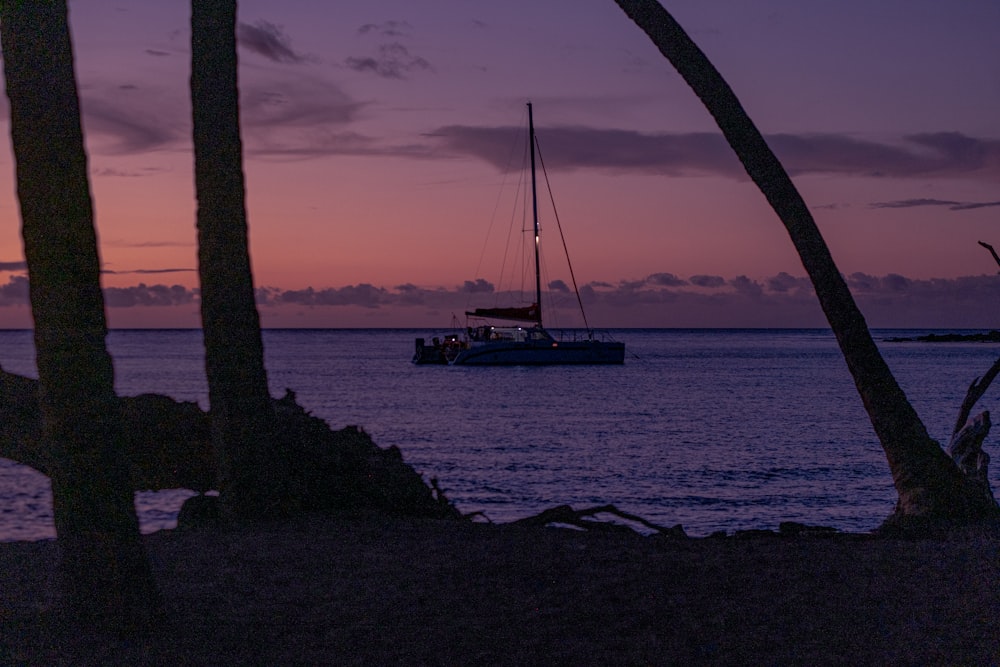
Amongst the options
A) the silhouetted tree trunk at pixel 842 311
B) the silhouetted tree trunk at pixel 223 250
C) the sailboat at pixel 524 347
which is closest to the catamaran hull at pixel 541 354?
the sailboat at pixel 524 347

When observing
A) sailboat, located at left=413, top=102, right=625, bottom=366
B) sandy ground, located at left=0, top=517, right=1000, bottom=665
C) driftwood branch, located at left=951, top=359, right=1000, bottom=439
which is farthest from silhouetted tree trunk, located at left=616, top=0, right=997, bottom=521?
sailboat, located at left=413, top=102, right=625, bottom=366

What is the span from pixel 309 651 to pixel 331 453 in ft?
14.9

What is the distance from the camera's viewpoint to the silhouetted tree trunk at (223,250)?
27.7ft

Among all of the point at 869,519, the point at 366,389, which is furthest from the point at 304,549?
the point at 366,389

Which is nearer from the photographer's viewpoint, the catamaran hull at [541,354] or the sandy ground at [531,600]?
the sandy ground at [531,600]

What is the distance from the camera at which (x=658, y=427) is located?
115 ft

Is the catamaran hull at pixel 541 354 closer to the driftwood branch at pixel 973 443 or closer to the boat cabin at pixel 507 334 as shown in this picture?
the boat cabin at pixel 507 334

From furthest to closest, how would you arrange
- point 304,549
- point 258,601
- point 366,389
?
point 366,389, point 304,549, point 258,601

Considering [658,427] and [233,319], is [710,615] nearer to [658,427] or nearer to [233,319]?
[233,319]

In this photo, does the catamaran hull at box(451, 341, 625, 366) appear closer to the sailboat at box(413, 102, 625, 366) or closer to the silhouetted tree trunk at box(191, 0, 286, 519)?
the sailboat at box(413, 102, 625, 366)

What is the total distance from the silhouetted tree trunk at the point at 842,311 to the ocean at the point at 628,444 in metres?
6.60

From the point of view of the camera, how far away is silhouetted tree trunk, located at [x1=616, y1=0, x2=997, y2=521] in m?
9.20

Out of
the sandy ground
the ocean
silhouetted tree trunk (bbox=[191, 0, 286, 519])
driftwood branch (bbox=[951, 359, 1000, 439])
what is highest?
silhouetted tree trunk (bbox=[191, 0, 286, 519])

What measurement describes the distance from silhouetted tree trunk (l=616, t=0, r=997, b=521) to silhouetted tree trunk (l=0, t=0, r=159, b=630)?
18.7 feet
